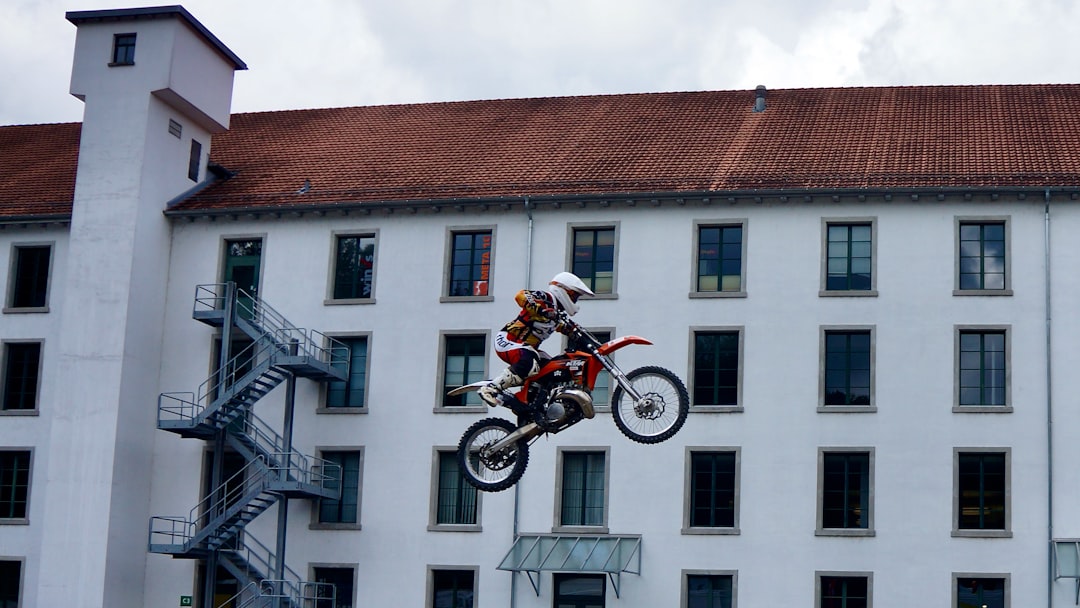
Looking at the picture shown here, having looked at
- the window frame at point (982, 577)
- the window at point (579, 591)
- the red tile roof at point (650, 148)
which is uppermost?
the red tile roof at point (650, 148)

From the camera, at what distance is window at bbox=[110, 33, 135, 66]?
56031 mm

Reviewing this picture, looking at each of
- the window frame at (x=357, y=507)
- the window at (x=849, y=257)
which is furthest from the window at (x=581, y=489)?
the window at (x=849, y=257)

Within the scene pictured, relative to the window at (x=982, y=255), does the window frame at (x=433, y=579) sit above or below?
below

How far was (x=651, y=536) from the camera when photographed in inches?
1982

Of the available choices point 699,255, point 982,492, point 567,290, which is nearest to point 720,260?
point 699,255

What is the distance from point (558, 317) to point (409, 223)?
96.5 feet

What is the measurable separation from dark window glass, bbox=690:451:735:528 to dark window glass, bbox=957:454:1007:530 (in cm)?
637

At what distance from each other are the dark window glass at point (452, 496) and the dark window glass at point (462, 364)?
5.67ft

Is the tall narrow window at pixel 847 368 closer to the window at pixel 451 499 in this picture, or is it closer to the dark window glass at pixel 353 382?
the window at pixel 451 499

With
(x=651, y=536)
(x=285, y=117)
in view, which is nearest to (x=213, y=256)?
(x=285, y=117)

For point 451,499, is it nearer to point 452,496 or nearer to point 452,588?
point 452,496

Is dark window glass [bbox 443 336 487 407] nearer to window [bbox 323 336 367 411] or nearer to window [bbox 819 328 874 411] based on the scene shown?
window [bbox 323 336 367 411]

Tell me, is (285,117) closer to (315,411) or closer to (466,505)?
(315,411)

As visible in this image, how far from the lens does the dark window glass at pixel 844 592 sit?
160 feet
